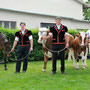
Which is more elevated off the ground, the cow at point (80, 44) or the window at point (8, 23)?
the window at point (8, 23)

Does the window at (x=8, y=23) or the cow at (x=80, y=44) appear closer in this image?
the cow at (x=80, y=44)

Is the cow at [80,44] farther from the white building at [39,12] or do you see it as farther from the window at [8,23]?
Result: the white building at [39,12]

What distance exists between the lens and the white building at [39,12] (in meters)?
19.3

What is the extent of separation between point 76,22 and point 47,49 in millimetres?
17050

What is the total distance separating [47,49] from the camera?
9.95m

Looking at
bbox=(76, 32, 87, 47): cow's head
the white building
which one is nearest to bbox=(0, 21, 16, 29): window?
the white building

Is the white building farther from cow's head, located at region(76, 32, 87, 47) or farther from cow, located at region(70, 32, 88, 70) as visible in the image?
cow's head, located at region(76, 32, 87, 47)

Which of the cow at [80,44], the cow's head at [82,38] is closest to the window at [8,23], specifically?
the cow at [80,44]

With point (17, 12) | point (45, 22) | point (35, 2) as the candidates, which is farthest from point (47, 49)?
point (35, 2)

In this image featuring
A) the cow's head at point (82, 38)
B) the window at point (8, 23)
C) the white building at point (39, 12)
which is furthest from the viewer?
the white building at point (39, 12)

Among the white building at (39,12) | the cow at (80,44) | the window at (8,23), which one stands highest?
the white building at (39,12)

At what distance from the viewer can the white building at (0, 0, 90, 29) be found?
19320 millimetres

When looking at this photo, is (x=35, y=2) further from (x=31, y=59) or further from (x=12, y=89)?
(x=12, y=89)

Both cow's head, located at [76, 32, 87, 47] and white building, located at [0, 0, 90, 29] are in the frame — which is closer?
cow's head, located at [76, 32, 87, 47]
